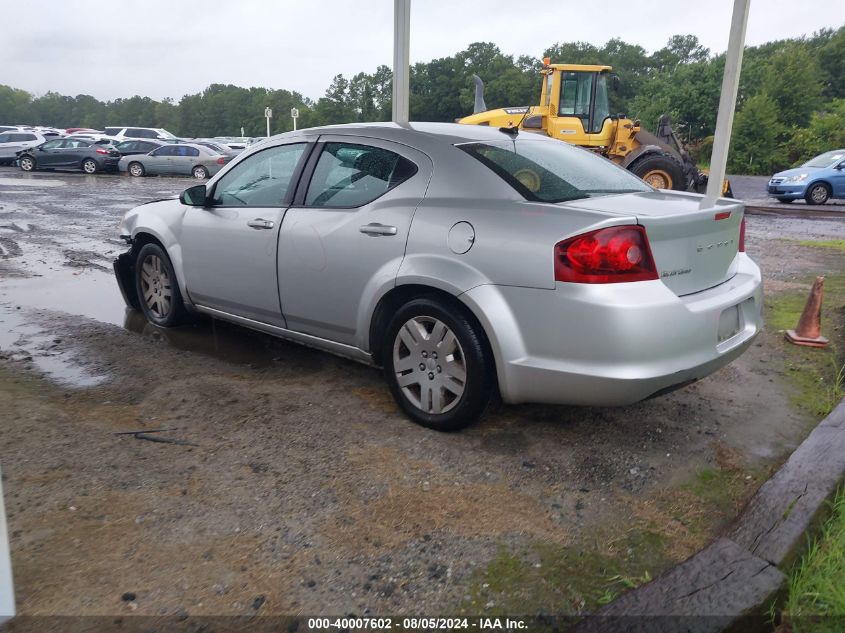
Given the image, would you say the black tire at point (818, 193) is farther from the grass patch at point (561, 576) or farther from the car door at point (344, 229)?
the grass patch at point (561, 576)

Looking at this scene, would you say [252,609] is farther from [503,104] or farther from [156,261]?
[503,104]

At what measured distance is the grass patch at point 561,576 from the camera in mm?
2309

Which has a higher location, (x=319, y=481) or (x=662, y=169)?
(x=662, y=169)

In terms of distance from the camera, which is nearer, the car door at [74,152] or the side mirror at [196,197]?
the side mirror at [196,197]

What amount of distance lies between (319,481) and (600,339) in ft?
4.56

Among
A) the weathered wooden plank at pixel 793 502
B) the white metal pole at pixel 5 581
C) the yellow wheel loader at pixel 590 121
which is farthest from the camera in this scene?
the yellow wheel loader at pixel 590 121

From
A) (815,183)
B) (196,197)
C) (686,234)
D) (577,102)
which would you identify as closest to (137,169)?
(577,102)

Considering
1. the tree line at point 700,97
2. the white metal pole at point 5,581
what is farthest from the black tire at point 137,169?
the white metal pole at point 5,581

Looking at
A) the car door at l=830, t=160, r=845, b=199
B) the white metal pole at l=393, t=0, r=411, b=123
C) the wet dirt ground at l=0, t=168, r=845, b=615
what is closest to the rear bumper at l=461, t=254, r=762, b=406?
the wet dirt ground at l=0, t=168, r=845, b=615

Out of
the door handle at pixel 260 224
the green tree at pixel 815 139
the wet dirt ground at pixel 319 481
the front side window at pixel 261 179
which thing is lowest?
the wet dirt ground at pixel 319 481

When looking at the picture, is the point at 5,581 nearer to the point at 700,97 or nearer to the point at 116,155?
the point at 116,155

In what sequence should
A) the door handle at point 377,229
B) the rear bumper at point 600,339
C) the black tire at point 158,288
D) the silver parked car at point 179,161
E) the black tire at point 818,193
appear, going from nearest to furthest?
the rear bumper at point 600,339 < the door handle at point 377,229 < the black tire at point 158,288 < the black tire at point 818,193 < the silver parked car at point 179,161

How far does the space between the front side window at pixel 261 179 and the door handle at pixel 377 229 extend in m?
0.81

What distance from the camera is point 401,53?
7.46 metres
